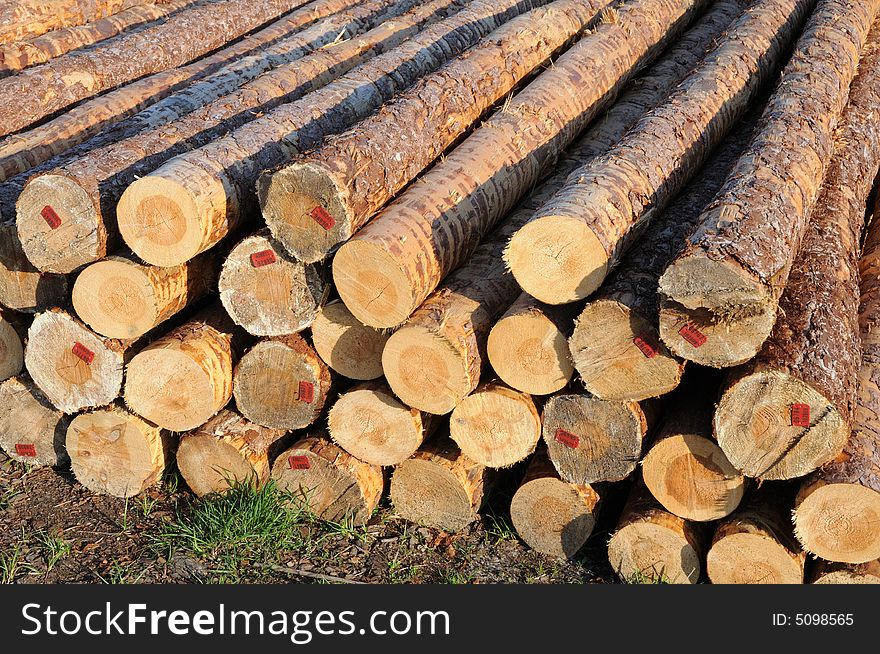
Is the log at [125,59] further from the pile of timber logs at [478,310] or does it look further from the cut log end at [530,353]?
the cut log end at [530,353]

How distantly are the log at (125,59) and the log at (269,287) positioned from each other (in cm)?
299

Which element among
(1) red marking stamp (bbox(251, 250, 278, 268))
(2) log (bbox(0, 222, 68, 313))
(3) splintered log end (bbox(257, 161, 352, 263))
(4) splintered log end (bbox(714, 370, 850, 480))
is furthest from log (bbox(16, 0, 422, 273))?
(4) splintered log end (bbox(714, 370, 850, 480))

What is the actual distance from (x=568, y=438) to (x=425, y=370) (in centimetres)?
88

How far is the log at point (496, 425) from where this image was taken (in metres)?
4.70

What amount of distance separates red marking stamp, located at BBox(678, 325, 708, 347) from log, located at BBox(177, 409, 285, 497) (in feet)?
8.74

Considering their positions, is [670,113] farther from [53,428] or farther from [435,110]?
[53,428]

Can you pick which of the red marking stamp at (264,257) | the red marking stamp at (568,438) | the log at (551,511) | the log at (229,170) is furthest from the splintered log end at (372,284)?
the log at (551,511)

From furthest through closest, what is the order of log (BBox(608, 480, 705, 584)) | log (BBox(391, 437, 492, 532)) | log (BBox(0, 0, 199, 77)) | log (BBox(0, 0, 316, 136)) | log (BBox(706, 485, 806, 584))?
log (BBox(0, 0, 199, 77))
log (BBox(0, 0, 316, 136))
log (BBox(391, 437, 492, 532))
log (BBox(608, 480, 705, 584))
log (BBox(706, 485, 806, 584))

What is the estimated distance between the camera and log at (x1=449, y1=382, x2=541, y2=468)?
4.70 metres

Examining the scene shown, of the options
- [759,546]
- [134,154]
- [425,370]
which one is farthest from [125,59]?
[759,546]

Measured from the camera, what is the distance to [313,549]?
510 cm

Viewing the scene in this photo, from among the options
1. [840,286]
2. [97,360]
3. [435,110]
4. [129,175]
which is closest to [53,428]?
[97,360]

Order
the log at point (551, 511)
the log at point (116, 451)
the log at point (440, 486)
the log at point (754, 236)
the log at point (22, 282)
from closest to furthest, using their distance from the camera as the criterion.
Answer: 1. the log at point (754, 236)
2. the log at point (551, 511)
3. the log at point (440, 486)
4. the log at point (22, 282)
5. the log at point (116, 451)

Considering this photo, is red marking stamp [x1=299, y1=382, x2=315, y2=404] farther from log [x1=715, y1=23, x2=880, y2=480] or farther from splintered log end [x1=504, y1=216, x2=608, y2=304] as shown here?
log [x1=715, y1=23, x2=880, y2=480]
